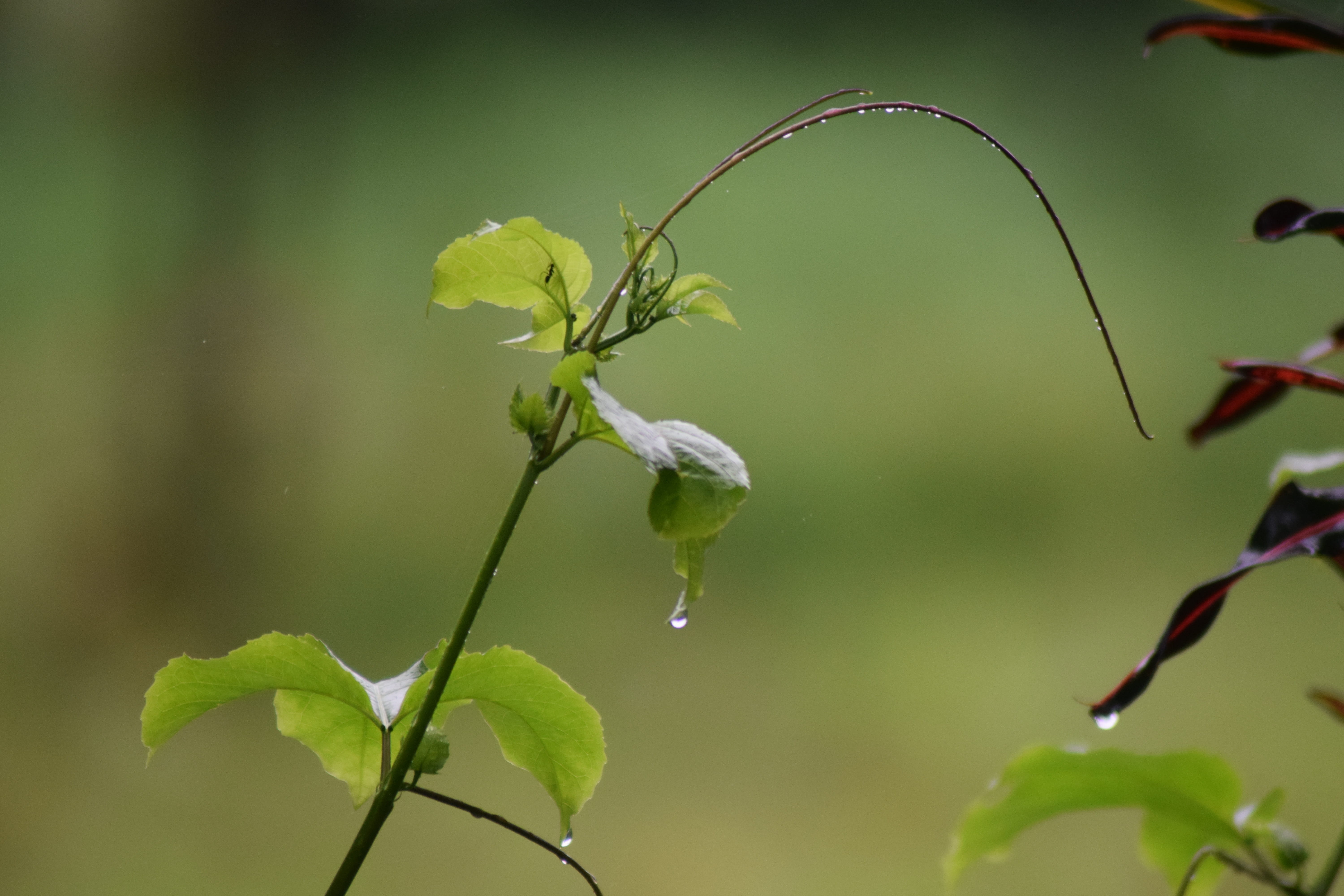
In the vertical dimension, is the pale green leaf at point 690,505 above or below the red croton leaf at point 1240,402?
below

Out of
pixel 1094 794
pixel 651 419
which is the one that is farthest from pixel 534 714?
pixel 651 419

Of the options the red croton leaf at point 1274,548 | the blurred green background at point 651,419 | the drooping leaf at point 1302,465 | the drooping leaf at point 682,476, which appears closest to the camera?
the drooping leaf at point 682,476

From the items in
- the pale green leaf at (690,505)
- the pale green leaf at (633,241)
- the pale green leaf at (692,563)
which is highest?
the pale green leaf at (633,241)

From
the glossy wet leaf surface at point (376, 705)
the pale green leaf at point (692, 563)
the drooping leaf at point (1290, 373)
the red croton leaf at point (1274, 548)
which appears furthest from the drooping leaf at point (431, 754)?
the drooping leaf at point (1290, 373)

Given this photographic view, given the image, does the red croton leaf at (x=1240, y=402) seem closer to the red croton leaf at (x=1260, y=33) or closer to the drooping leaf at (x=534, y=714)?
the red croton leaf at (x=1260, y=33)

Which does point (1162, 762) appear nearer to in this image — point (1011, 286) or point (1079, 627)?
point (1079, 627)
